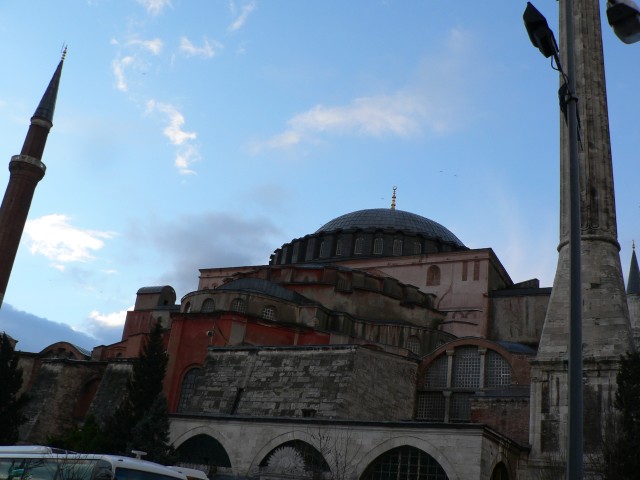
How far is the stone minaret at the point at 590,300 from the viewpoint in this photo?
1426 cm

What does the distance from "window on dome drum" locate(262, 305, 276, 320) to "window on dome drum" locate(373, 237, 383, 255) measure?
421 inches

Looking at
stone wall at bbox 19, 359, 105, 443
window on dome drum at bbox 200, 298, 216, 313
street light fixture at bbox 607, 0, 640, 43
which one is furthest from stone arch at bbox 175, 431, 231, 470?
street light fixture at bbox 607, 0, 640, 43

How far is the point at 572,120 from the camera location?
5.71m

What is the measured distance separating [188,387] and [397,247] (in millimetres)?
14757

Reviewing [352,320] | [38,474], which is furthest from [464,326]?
[38,474]

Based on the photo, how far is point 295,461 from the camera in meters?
15.2

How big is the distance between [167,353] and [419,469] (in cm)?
1098

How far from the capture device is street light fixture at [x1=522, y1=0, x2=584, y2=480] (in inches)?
198

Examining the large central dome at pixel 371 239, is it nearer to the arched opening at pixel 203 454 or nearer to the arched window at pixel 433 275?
the arched window at pixel 433 275

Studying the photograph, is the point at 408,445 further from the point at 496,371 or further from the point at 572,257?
the point at 572,257

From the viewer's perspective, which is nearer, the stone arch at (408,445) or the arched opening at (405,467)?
the stone arch at (408,445)

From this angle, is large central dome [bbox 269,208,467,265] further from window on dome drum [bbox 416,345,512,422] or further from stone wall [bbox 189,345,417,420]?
stone wall [bbox 189,345,417,420]

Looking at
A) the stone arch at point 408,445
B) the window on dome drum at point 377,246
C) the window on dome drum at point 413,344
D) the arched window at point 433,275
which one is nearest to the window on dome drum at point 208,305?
the window on dome drum at point 413,344

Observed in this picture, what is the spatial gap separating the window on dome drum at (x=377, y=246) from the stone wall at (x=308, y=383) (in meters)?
13.1
